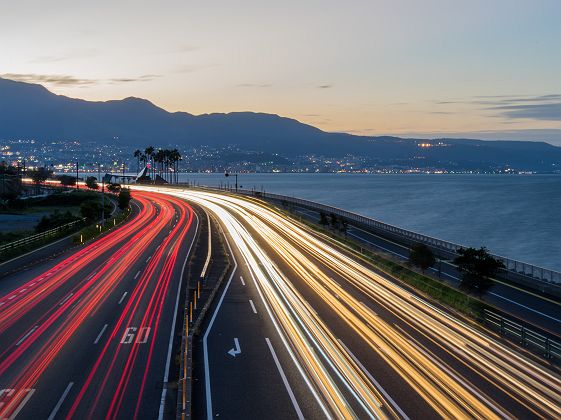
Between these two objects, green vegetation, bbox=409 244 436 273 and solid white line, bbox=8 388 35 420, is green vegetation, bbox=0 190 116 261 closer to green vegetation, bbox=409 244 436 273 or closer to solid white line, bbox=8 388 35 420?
solid white line, bbox=8 388 35 420

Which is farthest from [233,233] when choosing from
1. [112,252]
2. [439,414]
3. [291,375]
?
[439,414]

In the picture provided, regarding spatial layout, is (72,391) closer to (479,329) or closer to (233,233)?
(479,329)

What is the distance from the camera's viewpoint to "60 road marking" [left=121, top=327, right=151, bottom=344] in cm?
2318

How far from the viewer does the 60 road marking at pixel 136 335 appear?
2318 centimetres

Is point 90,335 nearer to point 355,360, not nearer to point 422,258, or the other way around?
point 355,360

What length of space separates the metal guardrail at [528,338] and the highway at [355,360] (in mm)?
607

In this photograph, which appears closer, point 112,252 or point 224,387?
point 224,387

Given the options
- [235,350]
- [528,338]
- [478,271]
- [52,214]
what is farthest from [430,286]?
[52,214]

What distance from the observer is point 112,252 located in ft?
161

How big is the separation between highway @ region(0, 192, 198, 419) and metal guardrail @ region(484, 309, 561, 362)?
12.9m

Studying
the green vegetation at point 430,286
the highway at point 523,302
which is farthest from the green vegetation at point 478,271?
the green vegetation at point 430,286

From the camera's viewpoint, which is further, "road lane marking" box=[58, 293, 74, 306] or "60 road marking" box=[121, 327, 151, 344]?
"road lane marking" box=[58, 293, 74, 306]

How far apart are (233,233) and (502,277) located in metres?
30.7

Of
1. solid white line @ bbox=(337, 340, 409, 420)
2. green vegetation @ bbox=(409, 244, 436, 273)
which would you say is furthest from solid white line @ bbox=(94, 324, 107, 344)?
green vegetation @ bbox=(409, 244, 436, 273)
